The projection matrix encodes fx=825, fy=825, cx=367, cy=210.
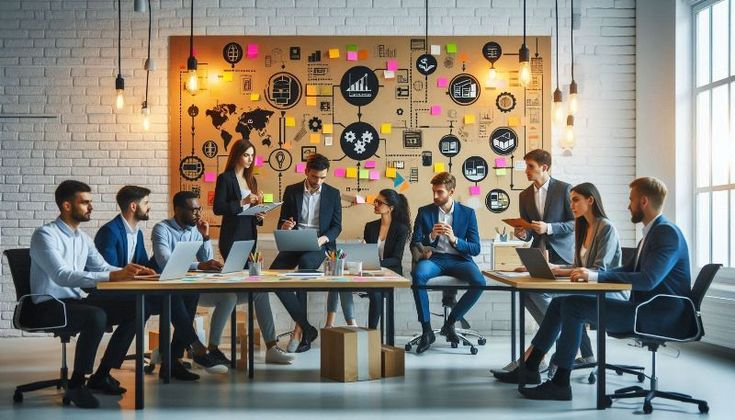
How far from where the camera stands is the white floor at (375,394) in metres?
4.17

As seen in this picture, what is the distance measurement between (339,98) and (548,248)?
8.45 ft

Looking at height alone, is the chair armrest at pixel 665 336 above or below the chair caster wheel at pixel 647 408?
above

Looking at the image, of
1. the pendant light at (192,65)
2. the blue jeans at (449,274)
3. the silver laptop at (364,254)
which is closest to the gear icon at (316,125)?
the pendant light at (192,65)

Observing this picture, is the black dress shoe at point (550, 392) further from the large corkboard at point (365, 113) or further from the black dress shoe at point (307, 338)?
the large corkboard at point (365, 113)

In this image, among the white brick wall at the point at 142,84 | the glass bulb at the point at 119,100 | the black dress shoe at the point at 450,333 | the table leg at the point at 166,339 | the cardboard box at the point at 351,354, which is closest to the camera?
the table leg at the point at 166,339

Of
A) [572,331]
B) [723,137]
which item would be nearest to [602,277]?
[572,331]

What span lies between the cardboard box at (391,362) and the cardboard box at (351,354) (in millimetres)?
76

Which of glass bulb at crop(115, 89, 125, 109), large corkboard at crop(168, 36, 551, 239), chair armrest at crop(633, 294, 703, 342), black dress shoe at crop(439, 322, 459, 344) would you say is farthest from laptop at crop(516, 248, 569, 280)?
glass bulb at crop(115, 89, 125, 109)

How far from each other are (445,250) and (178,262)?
270cm

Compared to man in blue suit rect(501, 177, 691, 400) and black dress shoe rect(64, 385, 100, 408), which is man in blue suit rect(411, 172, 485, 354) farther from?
black dress shoe rect(64, 385, 100, 408)

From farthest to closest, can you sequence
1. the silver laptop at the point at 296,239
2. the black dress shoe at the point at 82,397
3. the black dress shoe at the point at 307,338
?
the black dress shoe at the point at 307,338 < the silver laptop at the point at 296,239 < the black dress shoe at the point at 82,397

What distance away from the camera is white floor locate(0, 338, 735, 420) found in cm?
417

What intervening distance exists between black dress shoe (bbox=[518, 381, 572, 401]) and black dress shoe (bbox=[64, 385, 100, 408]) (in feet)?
7.58

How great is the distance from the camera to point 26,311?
439 cm
